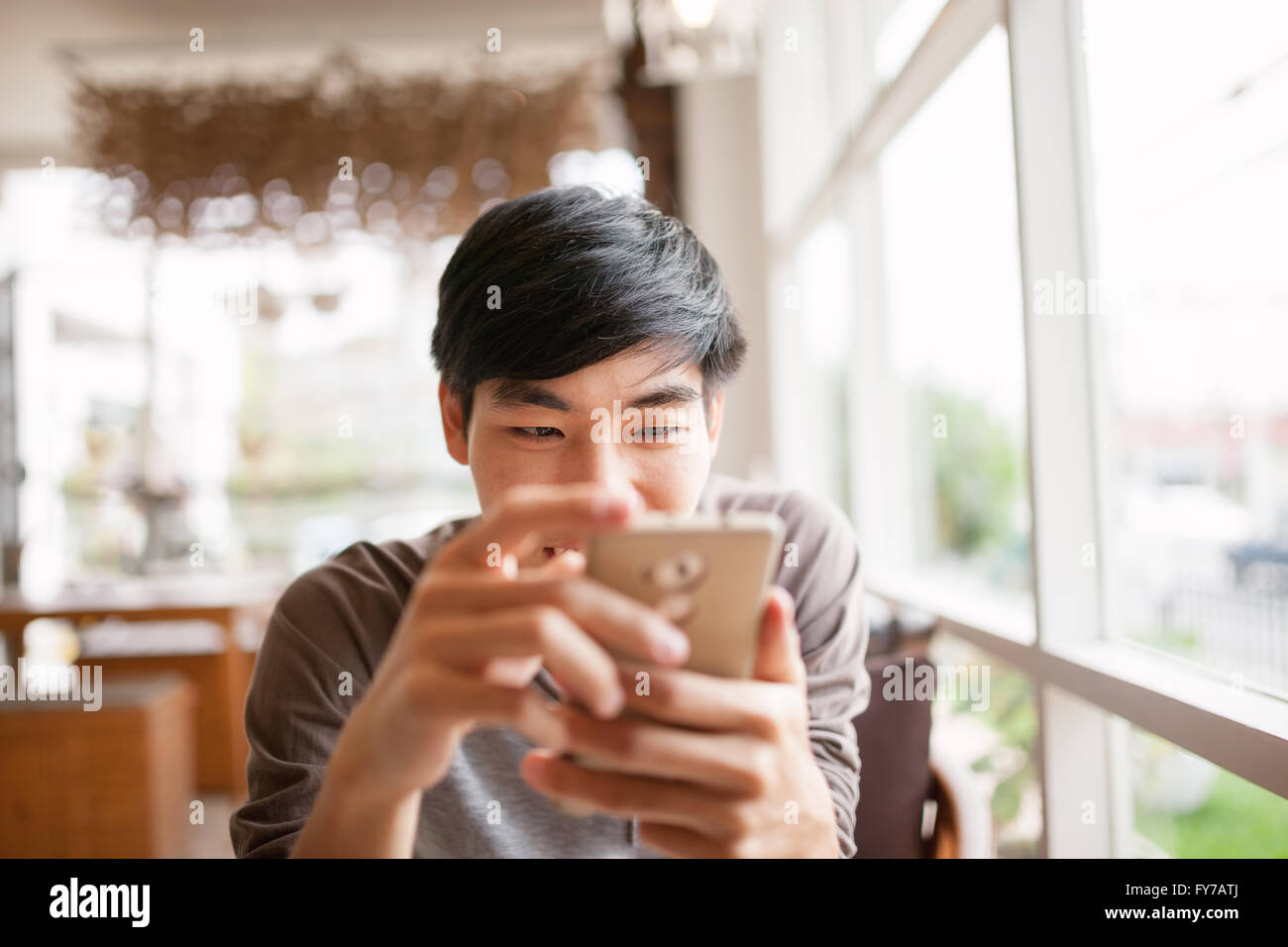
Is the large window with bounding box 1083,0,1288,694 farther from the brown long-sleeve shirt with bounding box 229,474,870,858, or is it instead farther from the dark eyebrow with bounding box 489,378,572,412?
the dark eyebrow with bounding box 489,378,572,412

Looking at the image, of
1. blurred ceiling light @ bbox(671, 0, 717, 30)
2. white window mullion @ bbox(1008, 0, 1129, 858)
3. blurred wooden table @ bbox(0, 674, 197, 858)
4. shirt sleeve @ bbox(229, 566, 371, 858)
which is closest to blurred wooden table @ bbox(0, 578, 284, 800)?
blurred wooden table @ bbox(0, 674, 197, 858)

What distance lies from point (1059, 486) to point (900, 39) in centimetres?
143

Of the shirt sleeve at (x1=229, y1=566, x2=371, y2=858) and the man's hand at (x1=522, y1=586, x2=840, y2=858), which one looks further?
the shirt sleeve at (x1=229, y1=566, x2=371, y2=858)

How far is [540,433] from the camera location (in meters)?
0.89

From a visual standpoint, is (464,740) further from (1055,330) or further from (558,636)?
(1055,330)

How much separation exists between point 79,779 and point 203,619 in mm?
882

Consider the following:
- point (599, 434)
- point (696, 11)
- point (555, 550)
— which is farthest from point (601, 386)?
point (696, 11)

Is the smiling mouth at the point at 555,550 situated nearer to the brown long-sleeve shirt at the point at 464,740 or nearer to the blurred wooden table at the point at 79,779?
the brown long-sleeve shirt at the point at 464,740

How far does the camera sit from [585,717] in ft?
1.72

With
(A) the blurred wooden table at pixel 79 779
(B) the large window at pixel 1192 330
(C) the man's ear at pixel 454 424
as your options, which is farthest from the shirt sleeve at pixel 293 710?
(A) the blurred wooden table at pixel 79 779

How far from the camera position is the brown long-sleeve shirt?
902mm

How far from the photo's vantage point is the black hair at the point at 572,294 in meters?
0.91
